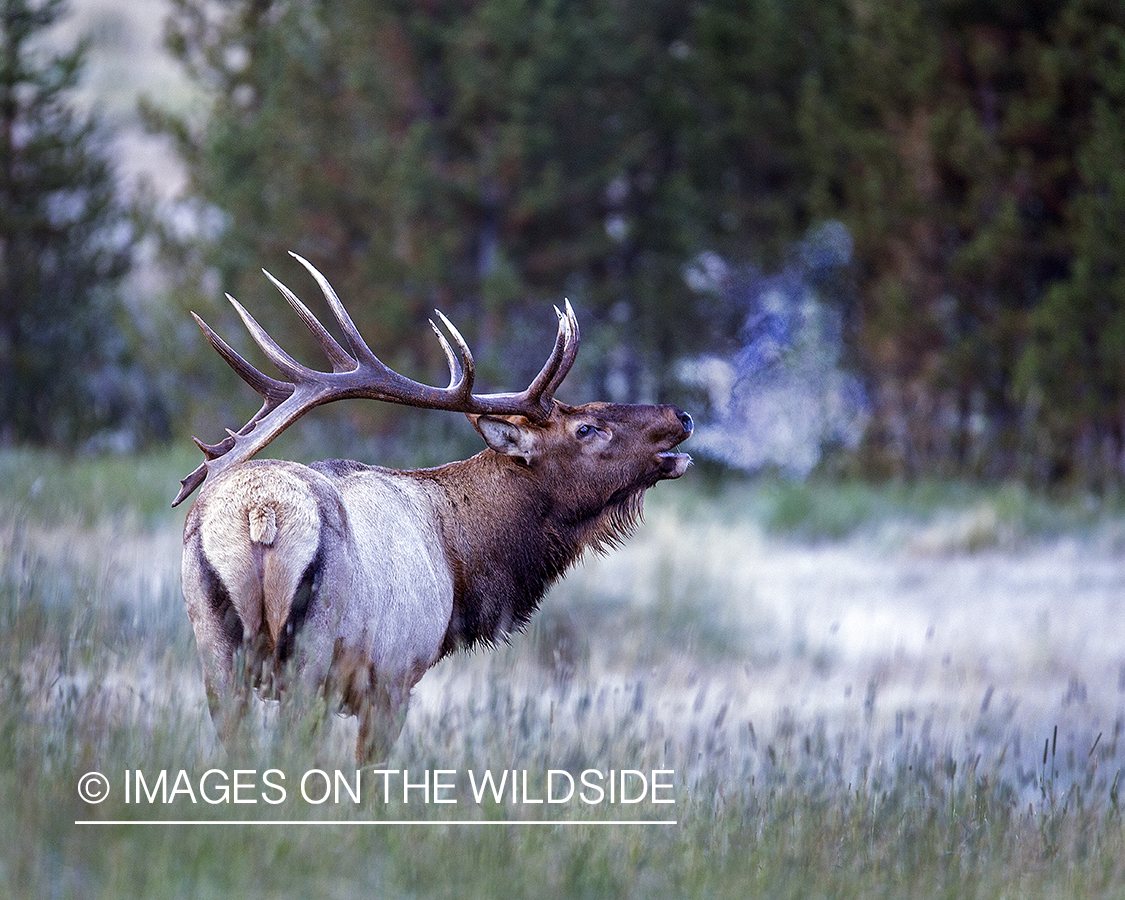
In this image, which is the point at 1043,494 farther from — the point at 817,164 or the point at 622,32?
Answer: the point at 622,32

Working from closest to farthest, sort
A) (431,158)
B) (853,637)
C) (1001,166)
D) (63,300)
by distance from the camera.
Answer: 1. (853,637)
2. (1001,166)
3. (431,158)
4. (63,300)

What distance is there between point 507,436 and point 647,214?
13.6 meters

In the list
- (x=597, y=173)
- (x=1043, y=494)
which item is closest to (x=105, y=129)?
(x=597, y=173)

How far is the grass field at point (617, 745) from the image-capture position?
2.64 m

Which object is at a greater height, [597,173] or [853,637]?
[597,173]

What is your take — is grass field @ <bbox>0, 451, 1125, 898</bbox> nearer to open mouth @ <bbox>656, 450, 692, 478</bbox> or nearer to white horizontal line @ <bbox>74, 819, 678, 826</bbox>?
white horizontal line @ <bbox>74, 819, 678, 826</bbox>

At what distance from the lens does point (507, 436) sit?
12.9 feet

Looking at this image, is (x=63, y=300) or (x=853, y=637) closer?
(x=853, y=637)

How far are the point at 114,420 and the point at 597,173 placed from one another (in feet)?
23.6

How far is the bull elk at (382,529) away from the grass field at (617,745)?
183 millimetres

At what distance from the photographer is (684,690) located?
5902 millimetres

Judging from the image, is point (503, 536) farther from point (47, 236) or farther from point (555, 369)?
point (47, 236)

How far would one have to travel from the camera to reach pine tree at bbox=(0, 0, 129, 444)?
1516 centimetres

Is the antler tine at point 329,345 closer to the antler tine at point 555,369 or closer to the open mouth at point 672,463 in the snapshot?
the antler tine at point 555,369
